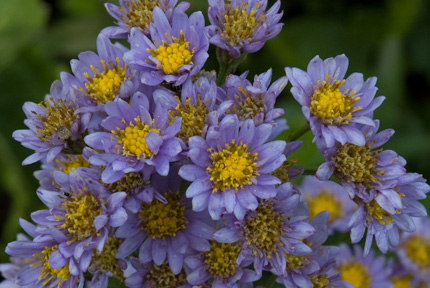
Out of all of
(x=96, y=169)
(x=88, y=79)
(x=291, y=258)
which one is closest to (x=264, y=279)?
(x=291, y=258)

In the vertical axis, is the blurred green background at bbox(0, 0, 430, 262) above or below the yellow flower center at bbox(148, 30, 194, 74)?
below

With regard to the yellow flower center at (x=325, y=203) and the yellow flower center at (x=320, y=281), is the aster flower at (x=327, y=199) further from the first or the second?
the yellow flower center at (x=320, y=281)

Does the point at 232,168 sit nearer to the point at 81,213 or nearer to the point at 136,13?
the point at 81,213

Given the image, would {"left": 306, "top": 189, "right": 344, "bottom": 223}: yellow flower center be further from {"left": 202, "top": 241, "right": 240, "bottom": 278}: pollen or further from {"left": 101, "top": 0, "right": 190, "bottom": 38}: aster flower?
{"left": 101, "top": 0, "right": 190, "bottom": 38}: aster flower

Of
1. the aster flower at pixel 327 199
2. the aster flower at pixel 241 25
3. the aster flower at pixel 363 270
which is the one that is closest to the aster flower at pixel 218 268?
the aster flower at pixel 241 25

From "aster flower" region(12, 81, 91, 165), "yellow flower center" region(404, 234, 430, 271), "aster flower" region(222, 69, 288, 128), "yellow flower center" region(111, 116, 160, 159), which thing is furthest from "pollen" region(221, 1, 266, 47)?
"yellow flower center" region(404, 234, 430, 271)

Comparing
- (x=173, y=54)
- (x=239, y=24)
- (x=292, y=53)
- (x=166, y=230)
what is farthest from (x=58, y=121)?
(x=292, y=53)
